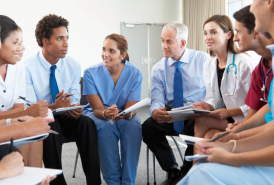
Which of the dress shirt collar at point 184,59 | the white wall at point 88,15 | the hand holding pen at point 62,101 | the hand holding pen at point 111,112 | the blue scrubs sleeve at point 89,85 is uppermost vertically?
the white wall at point 88,15

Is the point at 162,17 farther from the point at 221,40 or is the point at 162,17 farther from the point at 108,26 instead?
the point at 221,40

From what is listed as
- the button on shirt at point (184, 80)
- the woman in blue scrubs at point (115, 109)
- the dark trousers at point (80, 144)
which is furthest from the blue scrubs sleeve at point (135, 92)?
the dark trousers at point (80, 144)

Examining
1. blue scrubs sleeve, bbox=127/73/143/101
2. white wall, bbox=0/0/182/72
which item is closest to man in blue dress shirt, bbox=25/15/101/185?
blue scrubs sleeve, bbox=127/73/143/101

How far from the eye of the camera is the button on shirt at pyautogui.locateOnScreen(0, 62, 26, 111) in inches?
103

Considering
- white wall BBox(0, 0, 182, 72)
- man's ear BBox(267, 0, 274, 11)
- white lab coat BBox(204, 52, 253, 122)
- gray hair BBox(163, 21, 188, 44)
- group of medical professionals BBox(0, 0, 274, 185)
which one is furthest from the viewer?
white wall BBox(0, 0, 182, 72)

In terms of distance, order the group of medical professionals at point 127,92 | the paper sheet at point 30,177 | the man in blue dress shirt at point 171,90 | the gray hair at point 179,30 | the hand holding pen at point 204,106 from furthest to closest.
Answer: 1. the gray hair at point 179,30
2. the man in blue dress shirt at point 171,90
3. the hand holding pen at point 204,106
4. the group of medical professionals at point 127,92
5. the paper sheet at point 30,177

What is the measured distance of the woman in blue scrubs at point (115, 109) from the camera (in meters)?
2.95

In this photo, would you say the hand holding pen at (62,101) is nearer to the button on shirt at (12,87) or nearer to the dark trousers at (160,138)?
the button on shirt at (12,87)

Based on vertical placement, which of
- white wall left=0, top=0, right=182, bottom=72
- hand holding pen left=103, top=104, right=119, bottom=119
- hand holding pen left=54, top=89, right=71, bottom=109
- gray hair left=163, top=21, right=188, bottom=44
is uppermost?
white wall left=0, top=0, right=182, bottom=72

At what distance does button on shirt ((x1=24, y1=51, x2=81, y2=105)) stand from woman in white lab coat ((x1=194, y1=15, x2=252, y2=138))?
3.97 ft

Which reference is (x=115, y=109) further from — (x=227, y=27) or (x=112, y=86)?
(x=227, y=27)

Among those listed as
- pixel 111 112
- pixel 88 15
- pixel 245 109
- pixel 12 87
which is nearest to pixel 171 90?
pixel 111 112

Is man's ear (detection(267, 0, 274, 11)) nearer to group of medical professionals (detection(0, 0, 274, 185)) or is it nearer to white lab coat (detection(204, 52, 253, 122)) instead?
group of medical professionals (detection(0, 0, 274, 185))

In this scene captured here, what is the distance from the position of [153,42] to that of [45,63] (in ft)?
17.3
